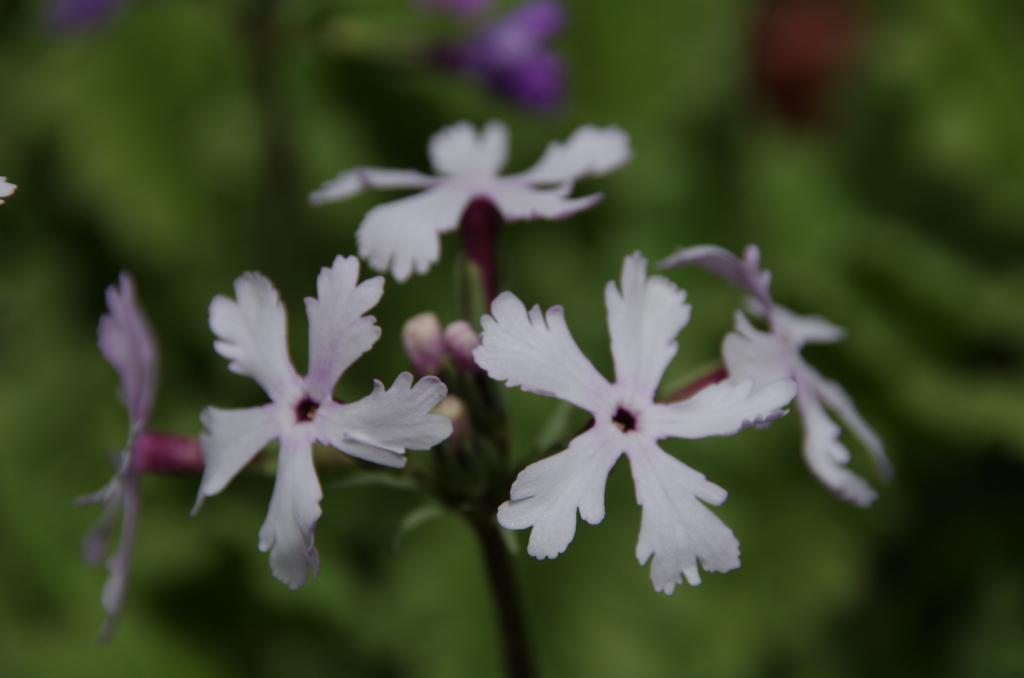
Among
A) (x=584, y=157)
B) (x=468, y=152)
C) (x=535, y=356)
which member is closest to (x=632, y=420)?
(x=535, y=356)

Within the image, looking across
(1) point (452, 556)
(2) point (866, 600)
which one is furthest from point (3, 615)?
(2) point (866, 600)

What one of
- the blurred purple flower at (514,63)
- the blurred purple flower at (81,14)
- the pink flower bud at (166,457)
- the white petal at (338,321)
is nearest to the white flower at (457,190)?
the white petal at (338,321)

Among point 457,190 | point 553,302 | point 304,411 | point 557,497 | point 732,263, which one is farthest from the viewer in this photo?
point 553,302

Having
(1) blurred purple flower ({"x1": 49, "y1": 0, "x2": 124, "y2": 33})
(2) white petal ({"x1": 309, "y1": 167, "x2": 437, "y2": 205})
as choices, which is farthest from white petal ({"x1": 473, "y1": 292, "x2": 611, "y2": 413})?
(1) blurred purple flower ({"x1": 49, "y1": 0, "x2": 124, "y2": 33})

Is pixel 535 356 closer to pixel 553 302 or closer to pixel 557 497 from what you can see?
pixel 557 497

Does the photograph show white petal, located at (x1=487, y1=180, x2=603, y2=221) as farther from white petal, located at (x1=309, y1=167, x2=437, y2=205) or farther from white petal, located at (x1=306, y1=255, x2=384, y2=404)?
white petal, located at (x1=306, y1=255, x2=384, y2=404)

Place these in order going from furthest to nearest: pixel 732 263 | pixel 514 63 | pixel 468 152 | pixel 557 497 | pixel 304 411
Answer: pixel 514 63
pixel 468 152
pixel 732 263
pixel 304 411
pixel 557 497

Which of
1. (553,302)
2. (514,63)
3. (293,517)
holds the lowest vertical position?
(553,302)

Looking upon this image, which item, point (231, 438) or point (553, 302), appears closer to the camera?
point (231, 438)

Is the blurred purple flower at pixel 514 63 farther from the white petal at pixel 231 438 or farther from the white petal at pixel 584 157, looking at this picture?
the white petal at pixel 231 438

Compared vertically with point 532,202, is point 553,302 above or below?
below

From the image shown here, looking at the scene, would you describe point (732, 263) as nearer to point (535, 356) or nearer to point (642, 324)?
point (642, 324)
